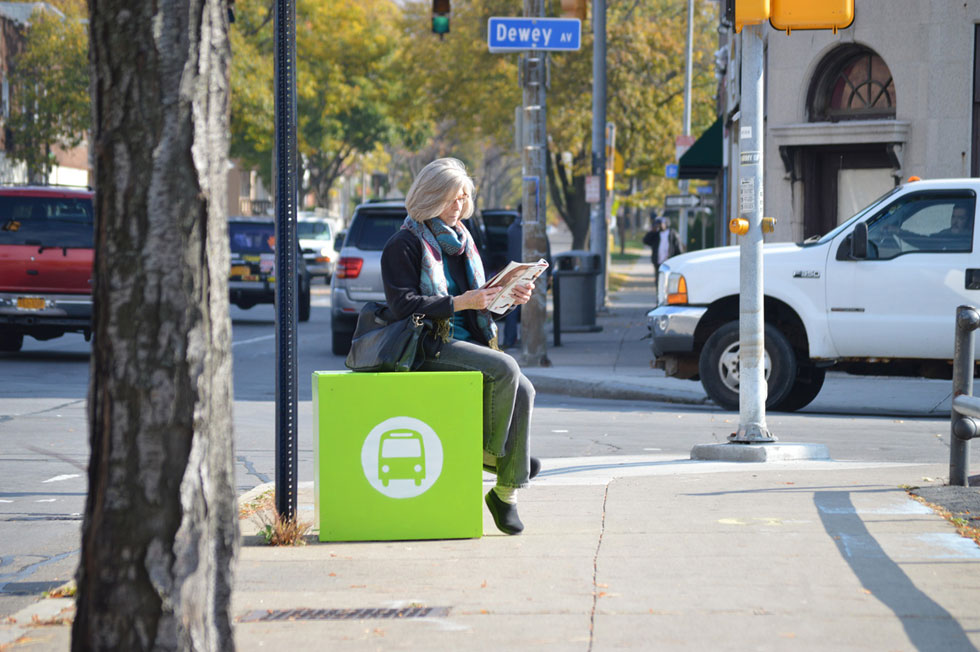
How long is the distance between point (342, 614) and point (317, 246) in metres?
32.9

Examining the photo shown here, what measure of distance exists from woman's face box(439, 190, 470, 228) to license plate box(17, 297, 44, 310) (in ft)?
34.9

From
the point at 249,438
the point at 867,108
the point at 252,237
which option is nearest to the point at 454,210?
the point at 249,438

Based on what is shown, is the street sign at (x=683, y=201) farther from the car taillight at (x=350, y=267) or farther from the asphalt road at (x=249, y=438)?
the asphalt road at (x=249, y=438)

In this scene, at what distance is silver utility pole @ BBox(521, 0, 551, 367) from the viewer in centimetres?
1552

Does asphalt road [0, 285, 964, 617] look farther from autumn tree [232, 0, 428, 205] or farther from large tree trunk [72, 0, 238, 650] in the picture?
autumn tree [232, 0, 428, 205]

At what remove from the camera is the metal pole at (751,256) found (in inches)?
335

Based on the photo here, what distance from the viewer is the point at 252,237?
77.0 ft

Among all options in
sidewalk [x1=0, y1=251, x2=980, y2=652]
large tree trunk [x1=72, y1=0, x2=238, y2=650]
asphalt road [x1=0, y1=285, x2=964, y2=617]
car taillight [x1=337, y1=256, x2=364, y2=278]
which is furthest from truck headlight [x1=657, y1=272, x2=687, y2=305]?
large tree trunk [x1=72, y1=0, x2=238, y2=650]

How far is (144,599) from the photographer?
329cm

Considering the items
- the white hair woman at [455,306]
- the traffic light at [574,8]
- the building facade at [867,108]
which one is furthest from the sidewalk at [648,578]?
the building facade at [867,108]

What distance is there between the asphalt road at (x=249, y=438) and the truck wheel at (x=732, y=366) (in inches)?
8.6

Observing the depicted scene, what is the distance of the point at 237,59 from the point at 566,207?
12780 millimetres

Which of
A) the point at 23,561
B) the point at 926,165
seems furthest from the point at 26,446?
the point at 926,165

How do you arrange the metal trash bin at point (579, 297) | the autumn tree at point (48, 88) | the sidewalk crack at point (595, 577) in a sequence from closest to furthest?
1. the sidewalk crack at point (595, 577)
2. the metal trash bin at point (579, 297)
3. the autumn tree at point (48, 88)
